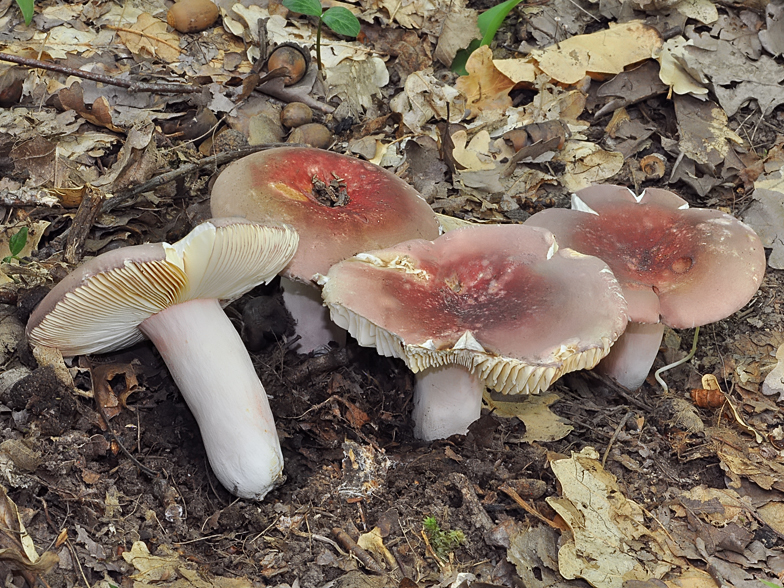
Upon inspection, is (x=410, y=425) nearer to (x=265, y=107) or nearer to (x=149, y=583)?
(x=149, y=583)

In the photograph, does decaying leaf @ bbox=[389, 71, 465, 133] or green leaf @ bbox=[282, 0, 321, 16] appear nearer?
green leaf @ bbox=[282, 0, 321, 16]

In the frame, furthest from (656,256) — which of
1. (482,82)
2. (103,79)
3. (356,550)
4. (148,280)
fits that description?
(103,79)

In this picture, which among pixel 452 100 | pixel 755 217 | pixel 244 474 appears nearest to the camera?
pixel 244 474

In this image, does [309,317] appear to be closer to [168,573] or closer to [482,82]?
[168,573]

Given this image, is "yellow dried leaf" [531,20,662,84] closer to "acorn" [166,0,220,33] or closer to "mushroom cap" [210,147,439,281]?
"mushroom cap" [210,147,439,281]

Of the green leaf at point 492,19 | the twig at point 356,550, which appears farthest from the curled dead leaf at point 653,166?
the twig at point 356,550

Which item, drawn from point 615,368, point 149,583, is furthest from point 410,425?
point 149,583

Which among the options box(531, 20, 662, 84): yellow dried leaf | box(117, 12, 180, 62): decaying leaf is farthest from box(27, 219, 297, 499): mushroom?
box(531, 20, 662, 84): yellow dried leaf
